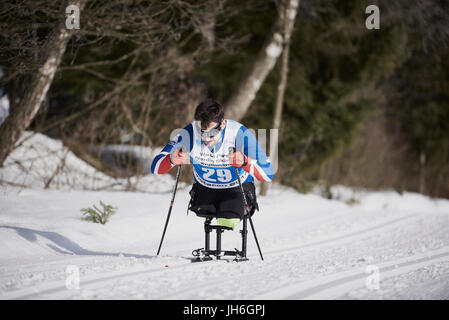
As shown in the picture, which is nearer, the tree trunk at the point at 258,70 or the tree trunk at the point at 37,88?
the tree trunk at the point at 37,88

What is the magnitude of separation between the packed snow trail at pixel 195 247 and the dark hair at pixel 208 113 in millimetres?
1478

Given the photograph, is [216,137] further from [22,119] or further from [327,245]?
[22,119]

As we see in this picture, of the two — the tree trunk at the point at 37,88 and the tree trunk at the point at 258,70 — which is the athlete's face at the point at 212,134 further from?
the tree trunk at the point at 258,70

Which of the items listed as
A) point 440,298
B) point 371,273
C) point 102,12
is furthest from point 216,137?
point 102,12

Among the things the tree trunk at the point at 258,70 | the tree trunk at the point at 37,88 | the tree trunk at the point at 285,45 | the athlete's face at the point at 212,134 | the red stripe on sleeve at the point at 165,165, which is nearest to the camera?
the athlete's face at the point at 212,134

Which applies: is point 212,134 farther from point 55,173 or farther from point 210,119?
point 55,173

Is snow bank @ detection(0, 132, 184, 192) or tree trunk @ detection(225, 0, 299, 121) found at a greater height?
tree trunk @ detection(225, 0, 299, 121)

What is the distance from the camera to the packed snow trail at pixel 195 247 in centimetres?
382

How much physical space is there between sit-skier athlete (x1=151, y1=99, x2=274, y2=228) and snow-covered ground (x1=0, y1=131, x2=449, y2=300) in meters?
0.61

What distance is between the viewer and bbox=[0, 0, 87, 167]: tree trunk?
732cm

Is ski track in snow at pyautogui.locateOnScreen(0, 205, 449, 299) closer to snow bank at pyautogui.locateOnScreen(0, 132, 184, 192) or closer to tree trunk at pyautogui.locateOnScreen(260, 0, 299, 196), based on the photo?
snow bank at pyautogui.locateOnScreen(0, 132, 184, 192)

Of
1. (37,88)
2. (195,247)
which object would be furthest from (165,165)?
(37,88)

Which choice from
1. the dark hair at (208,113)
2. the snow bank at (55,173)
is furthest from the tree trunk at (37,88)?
the dark hair at (208,113)

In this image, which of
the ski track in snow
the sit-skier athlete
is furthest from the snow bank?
the sit-skier athlete
